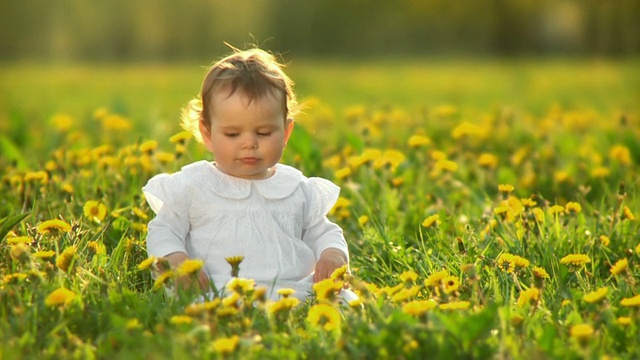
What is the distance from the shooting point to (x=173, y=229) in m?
2.92

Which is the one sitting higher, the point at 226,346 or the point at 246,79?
the point at 246,79

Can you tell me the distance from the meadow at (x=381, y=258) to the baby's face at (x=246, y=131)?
44cm

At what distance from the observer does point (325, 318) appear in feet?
7.79

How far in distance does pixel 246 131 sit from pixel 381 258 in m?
0.70

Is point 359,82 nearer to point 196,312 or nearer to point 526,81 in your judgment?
point 526,81

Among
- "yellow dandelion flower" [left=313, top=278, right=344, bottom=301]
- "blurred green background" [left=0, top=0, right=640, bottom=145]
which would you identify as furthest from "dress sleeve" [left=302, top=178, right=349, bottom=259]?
"blurred green background" [left=0, top=0, right=640, bottom=145]

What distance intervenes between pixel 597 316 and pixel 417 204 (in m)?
1.62

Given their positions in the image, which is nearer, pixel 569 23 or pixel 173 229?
pixel 173 229

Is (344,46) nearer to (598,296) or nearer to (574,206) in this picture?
(574,206)

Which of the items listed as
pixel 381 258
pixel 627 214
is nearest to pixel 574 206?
pixel 627 214

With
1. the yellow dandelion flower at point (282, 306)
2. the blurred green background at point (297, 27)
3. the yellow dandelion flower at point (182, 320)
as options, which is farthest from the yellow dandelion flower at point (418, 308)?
the blurred green background at point (297, 27)

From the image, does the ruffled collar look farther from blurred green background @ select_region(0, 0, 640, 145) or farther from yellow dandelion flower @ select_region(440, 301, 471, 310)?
blurred green background @ select_region(0, 0, 640, 145)

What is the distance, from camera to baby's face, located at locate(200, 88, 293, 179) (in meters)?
2.84

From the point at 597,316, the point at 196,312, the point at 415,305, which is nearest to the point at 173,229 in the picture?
the point at 196,312
